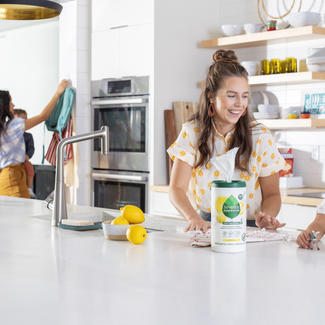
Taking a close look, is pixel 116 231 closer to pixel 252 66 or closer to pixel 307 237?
pixel 307 237

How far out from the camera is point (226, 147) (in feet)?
7.83

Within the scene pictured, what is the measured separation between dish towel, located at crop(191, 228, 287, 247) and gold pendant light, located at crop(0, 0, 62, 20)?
1240mm

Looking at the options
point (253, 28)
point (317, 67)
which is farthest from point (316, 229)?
point (253, 28)

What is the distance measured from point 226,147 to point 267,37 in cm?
207

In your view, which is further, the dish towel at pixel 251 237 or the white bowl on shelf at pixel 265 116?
the white bowl on shelf at pixel 265 116

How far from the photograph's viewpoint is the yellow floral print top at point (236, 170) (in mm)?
2352

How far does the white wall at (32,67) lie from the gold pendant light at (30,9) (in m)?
3.32

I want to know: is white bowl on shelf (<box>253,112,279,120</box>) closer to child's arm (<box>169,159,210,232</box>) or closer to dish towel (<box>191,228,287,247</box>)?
child's arm (<box>169,159,210,232</box>)

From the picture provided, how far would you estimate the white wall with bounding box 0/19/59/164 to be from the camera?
20.2ft

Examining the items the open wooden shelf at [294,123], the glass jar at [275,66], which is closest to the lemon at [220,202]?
the open wooden shelf at [294,123]

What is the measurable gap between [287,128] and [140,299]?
3278 mm

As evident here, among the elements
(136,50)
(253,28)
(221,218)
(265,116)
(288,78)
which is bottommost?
(221,218)

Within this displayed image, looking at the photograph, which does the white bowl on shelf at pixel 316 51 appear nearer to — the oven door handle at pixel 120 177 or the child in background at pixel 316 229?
the oven door handle at pixel 120 177

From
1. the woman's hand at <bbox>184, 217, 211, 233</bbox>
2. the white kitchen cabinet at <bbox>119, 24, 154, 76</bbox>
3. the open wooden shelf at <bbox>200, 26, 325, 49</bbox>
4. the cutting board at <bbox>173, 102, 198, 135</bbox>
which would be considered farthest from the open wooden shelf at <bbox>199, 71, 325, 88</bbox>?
the woman's hand at <bbox>184, 217, 211, 233</bbox>
